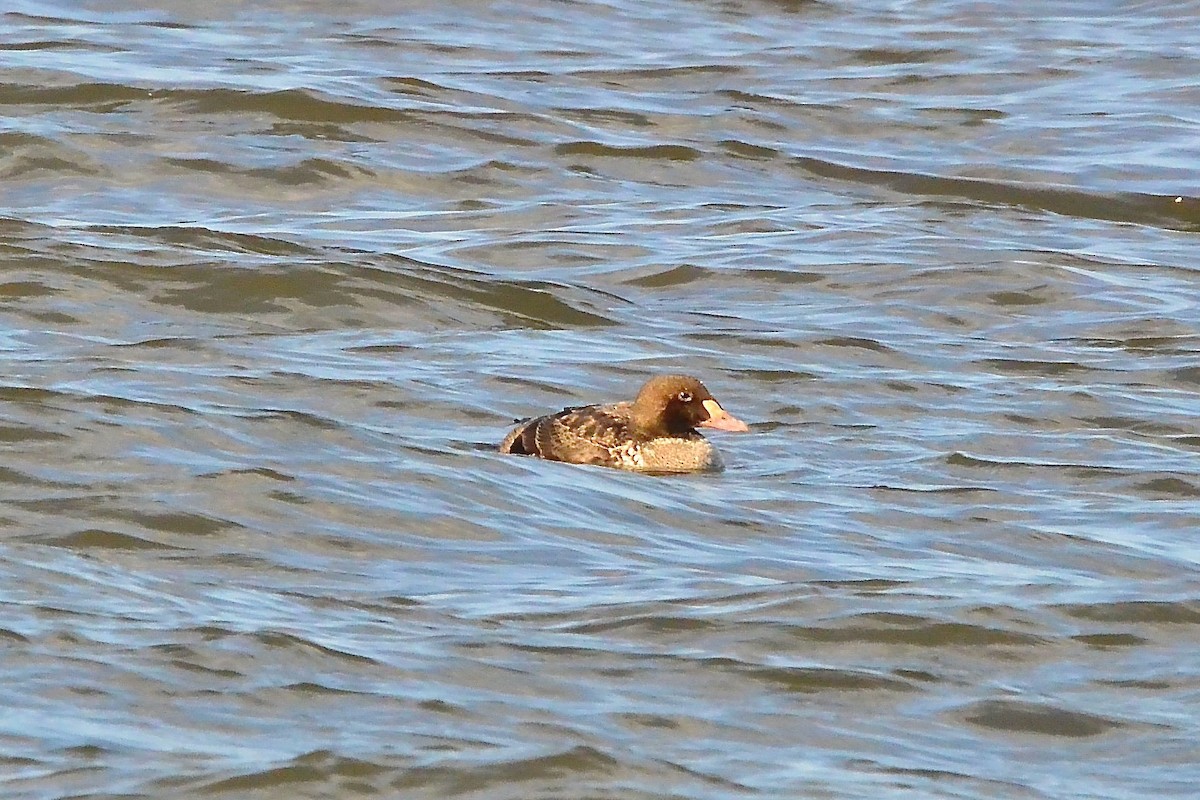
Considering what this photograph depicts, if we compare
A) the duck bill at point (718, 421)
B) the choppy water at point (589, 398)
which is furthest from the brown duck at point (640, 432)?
the choppy water at point (589, 398)

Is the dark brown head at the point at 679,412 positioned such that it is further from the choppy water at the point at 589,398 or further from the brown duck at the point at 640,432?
the choppy water at the point at 589,398

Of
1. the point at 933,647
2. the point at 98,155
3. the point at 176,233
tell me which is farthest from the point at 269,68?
the point at 933,647

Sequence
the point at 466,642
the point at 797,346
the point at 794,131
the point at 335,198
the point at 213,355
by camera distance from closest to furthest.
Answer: the point at 466,642, the point at 213,355, the point at 797,346, the point at 335,198, the point at 794,131

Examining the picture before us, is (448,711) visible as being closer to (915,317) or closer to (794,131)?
(915,317)

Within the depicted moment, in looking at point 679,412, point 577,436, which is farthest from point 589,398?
point 577,436

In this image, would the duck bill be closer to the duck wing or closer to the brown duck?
the brown duck

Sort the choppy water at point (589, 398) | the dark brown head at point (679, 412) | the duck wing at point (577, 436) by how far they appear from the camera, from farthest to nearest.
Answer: the dark brown head at point (679, 412) < the duck wing at point (577, 436) < the choppy water at point (589, 398)
